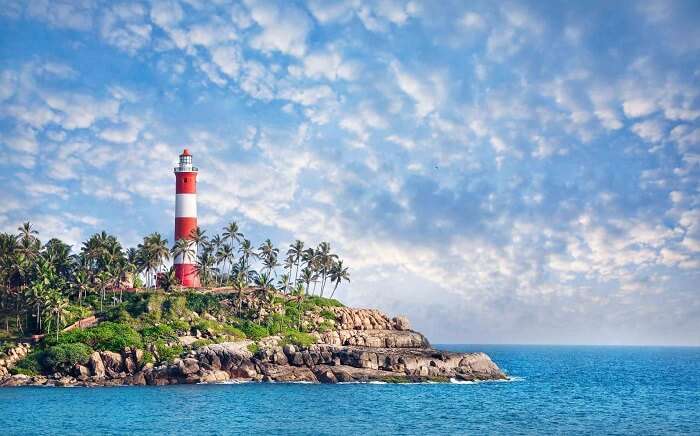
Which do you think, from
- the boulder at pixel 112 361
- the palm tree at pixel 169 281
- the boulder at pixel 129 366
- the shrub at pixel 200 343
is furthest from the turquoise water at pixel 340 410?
the palm tree at pixel 169 281

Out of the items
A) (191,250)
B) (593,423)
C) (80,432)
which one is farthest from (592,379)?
(80,432)

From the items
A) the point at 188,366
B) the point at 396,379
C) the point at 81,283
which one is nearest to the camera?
the point at 188,366

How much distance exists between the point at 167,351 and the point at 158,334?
4350mm

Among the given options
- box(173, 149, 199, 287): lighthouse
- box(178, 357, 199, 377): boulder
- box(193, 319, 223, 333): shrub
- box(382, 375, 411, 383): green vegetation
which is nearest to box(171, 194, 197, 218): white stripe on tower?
box(173, 149, 199, 287): lighthouse

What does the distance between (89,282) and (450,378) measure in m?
Result: 58.3

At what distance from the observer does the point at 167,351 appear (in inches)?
3529

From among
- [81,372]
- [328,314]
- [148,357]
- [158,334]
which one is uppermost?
[328,314]

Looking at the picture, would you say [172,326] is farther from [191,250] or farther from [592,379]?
[592,379]

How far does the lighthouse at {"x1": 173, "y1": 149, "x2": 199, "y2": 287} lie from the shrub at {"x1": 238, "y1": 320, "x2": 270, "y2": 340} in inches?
615

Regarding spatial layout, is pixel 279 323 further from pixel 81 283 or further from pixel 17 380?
pixel 17 380

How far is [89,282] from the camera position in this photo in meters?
107

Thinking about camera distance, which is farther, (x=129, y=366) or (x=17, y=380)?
(x=129, y=366)

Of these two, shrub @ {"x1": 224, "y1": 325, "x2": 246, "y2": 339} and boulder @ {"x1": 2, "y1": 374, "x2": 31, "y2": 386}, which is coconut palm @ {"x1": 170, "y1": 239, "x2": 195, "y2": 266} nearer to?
shrub @ {"x1": 224, "y1": 325, "x2": 246, "y2": 339}

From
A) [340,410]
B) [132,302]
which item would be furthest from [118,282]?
[340,410]
